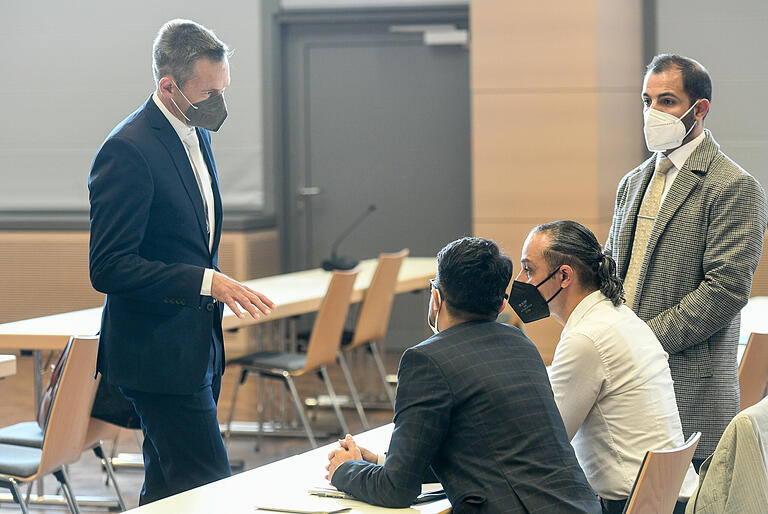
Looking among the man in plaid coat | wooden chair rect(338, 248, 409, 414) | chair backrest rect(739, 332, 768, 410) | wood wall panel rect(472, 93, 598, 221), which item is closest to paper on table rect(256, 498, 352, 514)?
the man in plaid coat

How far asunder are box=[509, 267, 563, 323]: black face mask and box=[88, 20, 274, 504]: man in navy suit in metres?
0.55

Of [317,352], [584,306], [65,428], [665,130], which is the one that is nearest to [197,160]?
[584,306]

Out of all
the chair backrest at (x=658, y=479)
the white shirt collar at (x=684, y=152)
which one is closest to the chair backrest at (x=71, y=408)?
the white shirt collar at (x=684, y=152)

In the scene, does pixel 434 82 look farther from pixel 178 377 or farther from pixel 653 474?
pixel 653 474

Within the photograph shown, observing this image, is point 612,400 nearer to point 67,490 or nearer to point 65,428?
point 65,428

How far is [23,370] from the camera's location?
7.62 m

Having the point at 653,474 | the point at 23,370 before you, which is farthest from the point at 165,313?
the point at 23,370

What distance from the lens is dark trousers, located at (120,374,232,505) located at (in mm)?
2463

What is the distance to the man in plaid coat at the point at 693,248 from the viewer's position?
2709 mm

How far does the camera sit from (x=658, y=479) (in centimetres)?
184

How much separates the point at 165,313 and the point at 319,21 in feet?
19.8

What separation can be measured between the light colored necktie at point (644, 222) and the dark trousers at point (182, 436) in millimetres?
1162

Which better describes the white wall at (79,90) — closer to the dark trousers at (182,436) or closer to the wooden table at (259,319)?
the wooden table at (259,319)

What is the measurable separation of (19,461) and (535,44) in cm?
356
